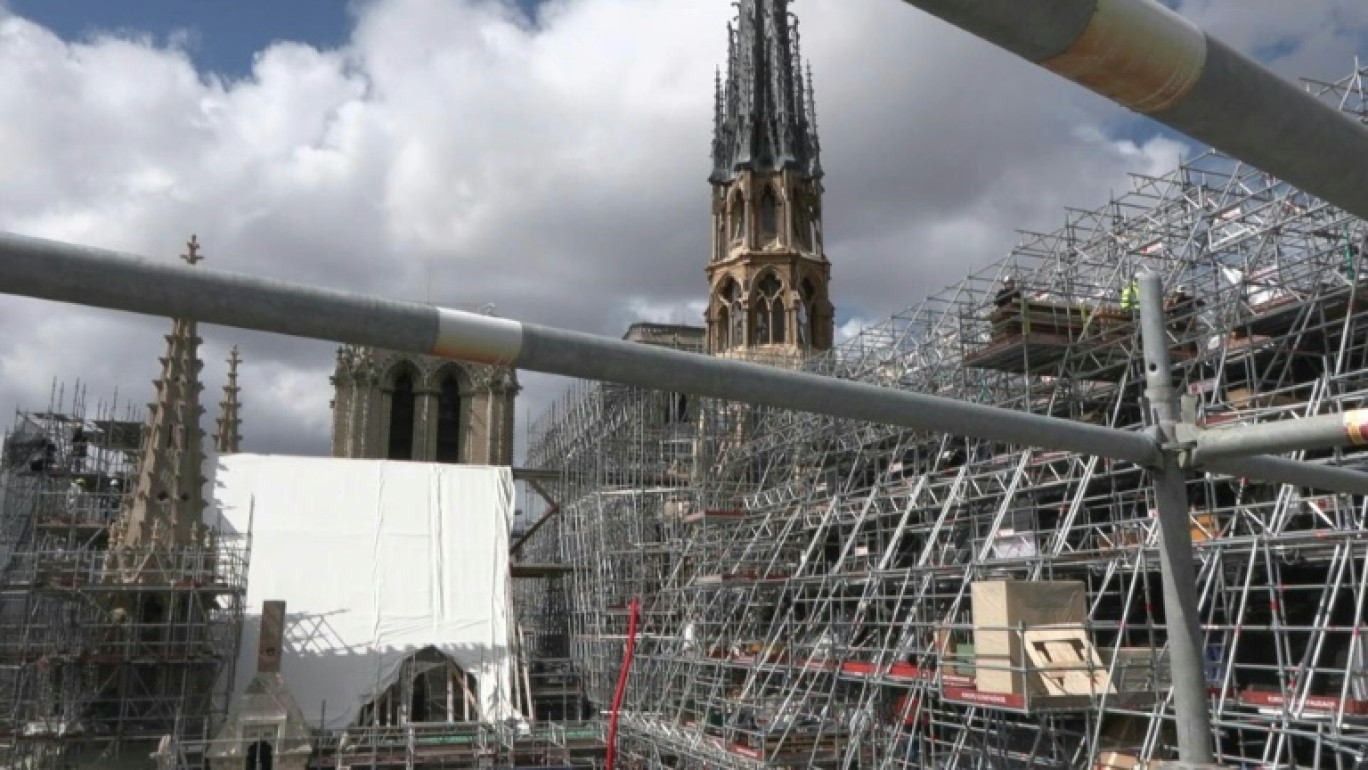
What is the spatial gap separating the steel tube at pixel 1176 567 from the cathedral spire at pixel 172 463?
92.9 feet

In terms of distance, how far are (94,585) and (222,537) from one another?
4.61 m

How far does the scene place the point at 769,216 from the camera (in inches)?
1970

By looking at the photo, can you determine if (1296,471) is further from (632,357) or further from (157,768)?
(157,768)

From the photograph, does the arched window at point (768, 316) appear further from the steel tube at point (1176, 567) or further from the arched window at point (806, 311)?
the steel tube at point (1176, 567)

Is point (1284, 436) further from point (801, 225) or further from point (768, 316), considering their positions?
point (801, 225)

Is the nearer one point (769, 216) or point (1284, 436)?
point (1284, 436)

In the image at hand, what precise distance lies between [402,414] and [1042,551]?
4750cm

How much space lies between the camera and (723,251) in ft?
162

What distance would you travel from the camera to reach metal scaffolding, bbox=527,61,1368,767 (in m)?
15.6

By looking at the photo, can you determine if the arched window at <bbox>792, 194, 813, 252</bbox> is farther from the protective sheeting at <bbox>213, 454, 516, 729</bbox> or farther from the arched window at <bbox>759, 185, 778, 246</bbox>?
the protective sheeting at <bbox>213, 454, 516, 729</bbox>

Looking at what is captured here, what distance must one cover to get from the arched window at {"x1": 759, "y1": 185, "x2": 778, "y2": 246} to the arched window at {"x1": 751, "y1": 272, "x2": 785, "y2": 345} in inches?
109

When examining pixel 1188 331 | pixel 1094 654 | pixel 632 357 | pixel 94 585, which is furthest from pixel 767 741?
pixel 632 357

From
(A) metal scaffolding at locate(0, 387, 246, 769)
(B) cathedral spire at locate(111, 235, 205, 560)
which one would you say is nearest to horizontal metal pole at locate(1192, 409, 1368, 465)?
(A) metal scaffolding at locate(0, 387, 246, 769)

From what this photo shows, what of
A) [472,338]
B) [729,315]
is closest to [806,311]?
[729,315]
